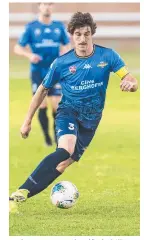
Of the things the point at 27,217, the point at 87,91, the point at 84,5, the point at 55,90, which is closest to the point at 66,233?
the point at 27,217

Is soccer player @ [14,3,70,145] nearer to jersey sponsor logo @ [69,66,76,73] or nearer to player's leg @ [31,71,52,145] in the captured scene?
player's leg @ [31,71,52,145]

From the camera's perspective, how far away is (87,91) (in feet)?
29.1

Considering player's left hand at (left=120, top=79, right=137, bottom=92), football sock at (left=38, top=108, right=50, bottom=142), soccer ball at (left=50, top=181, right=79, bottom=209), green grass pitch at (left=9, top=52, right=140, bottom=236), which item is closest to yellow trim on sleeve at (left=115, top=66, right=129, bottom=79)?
player's left hand at (left=120, top=79, right=137, bottom=92)

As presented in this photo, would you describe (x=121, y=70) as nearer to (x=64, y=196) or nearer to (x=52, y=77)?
(x=52, y=77)

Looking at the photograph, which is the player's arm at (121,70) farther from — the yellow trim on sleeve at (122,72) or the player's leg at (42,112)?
the player's leg at (42,112)

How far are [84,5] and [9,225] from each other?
2.90 m

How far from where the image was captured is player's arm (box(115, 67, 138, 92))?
8359 millimetres

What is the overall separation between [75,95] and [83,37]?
55 cm

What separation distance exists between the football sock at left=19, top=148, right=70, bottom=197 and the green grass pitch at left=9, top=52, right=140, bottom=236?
26 centimetres

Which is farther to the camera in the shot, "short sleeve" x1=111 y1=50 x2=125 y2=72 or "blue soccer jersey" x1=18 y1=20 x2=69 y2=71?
"blue soccer jersey" x1=18 y1=20 x2=69 y2=71

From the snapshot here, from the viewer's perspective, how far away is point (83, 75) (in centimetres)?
885

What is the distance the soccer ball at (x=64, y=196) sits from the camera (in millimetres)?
8812

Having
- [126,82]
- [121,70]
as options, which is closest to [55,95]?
[121,70]

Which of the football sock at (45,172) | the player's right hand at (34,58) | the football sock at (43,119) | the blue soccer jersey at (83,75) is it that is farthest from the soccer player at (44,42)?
the football sock at (45,172)
